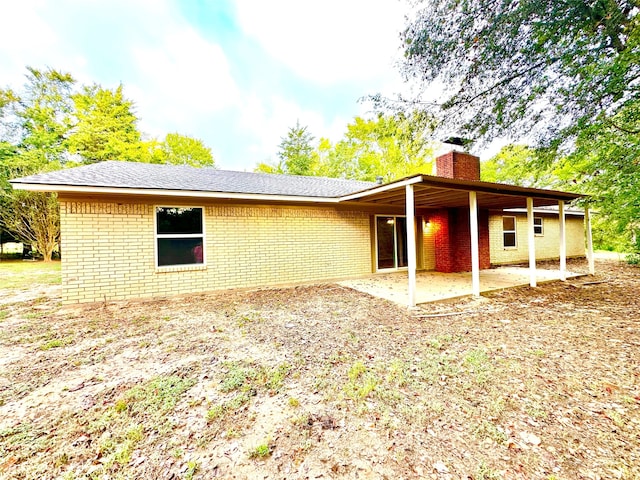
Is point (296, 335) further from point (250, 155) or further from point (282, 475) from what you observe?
point (250, 155)

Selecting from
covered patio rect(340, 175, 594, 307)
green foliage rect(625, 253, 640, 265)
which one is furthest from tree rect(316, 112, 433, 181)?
green foliage rect(625, 253, 640, 265)

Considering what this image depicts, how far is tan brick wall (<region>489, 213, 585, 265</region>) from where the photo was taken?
11938 millimetres

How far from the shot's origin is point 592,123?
5430 mm

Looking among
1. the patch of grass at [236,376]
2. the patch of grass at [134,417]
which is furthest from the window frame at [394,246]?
the patch of grass at [134,417]

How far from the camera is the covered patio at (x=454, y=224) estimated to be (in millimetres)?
5645

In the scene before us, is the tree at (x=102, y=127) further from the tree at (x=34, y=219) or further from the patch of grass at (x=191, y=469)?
the patch of grass at (x=191, y=469)

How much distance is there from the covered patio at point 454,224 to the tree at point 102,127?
19.7 m

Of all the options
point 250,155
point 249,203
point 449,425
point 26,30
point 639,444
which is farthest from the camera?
point 250,155

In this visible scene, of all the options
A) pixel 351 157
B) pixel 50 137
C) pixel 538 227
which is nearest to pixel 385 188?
pixel 538 227

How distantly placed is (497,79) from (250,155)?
27949mm

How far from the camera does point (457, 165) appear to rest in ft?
30.3

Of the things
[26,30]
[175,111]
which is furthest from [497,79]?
[175,111]

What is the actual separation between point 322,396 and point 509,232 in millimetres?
13454

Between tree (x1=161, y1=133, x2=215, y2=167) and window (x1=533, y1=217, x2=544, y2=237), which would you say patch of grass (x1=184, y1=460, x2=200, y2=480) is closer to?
window (x1=533, y1=217, x2=544, y2=237)
